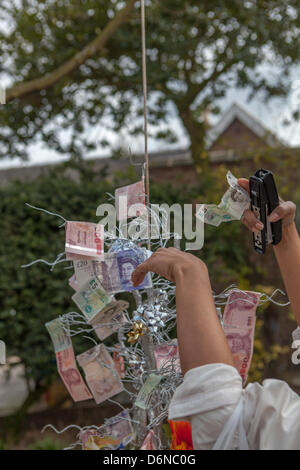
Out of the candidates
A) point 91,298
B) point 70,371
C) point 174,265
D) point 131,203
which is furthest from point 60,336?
point 174,265

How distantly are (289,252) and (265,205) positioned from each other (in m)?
0.13

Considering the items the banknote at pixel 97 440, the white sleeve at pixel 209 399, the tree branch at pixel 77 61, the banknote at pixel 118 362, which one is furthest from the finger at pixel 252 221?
the tree branch at pixel 77 61

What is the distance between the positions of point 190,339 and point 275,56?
14.3 ft

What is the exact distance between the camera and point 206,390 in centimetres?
74

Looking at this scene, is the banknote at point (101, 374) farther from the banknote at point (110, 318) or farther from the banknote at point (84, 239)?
the banknote at point (84, 239)

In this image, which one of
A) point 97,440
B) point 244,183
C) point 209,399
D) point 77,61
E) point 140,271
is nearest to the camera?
point 209,399

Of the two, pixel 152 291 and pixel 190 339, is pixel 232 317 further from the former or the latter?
pixel 190 339

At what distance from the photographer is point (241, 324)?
4.15 ft

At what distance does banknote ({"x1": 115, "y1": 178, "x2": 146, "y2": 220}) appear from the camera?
4.12ft

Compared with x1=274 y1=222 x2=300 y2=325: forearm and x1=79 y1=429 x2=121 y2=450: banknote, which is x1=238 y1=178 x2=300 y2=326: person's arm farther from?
x1=79 y1=429 x2=121 y2=450: banknote

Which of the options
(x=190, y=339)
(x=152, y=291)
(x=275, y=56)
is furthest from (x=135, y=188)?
(x=275, y=56)

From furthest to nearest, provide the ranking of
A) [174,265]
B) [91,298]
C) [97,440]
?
[97,440] < [91,298] < [174,265]

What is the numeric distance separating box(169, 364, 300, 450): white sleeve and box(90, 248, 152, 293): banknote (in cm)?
49

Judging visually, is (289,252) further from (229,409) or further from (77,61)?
(77,61)
